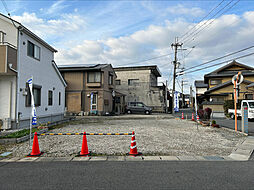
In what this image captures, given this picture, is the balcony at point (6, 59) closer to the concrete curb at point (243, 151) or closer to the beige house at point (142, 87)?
the concrete curb at point (243, 151)

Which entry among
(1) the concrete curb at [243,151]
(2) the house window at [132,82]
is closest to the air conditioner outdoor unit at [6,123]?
(1) the concrete curb at [243,151]

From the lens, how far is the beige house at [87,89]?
22.5 metres

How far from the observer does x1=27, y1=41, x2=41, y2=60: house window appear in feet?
36.9

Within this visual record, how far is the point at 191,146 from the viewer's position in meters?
7.08

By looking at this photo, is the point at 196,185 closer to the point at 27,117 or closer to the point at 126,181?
the point at 126,181

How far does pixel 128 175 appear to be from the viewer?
421 centimetres

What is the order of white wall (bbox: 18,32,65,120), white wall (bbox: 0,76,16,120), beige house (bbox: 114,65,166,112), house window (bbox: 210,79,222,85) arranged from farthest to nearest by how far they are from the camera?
beige house (bbox: 114,65,166,112) < house window (bbox: 210,79,222,85) < white wall (bbox: 18,32,65,120) < white wall (bbox: 0,76,16,120)

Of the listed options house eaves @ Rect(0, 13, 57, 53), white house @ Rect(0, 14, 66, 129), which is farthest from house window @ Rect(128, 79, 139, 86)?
house eaves @ Rect(0, 13, 57, 53)

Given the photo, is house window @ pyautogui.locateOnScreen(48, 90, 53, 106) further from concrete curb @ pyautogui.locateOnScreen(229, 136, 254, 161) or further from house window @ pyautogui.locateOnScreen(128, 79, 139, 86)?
house window @ pyautogui.locateOnScreen(128, 79, 139, 86)

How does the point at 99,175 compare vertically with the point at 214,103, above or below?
below

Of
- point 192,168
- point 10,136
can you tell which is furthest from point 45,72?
point 192,168

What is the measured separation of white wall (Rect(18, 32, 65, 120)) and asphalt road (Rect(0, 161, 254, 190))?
→ 6.46m

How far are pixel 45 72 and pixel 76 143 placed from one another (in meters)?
7.88

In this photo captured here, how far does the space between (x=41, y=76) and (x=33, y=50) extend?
186 centimetres
